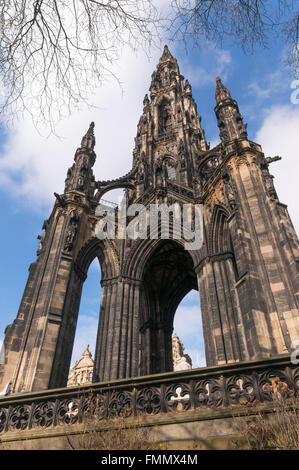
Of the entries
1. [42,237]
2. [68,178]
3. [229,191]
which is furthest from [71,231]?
[229,191]

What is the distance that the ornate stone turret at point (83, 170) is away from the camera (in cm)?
1597

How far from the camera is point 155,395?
605cm

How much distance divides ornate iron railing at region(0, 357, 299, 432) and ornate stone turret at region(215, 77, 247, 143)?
9.86m

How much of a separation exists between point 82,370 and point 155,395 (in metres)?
31.4

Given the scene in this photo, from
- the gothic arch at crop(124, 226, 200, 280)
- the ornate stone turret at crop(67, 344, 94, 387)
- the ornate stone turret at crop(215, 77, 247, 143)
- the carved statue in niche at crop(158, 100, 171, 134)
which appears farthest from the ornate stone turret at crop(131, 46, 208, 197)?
the ornate stone turret at crop(67, 344, 94, 387)

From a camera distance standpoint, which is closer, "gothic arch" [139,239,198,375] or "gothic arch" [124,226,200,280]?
"gothic arch" [124,226,200,280]

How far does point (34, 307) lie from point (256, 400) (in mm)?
8481

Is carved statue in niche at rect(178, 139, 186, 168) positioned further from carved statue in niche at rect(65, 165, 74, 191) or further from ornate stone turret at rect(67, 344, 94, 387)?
ornate stone turret at rect(67, 344, 94, 387)

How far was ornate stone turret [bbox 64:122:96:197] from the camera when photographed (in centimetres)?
1597

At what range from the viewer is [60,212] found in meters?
14.4

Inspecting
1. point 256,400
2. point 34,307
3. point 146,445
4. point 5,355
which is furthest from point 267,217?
point 5,355

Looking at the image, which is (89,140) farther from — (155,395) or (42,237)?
(155,395)

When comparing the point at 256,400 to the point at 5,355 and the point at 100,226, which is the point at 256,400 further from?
the point at 100,226
